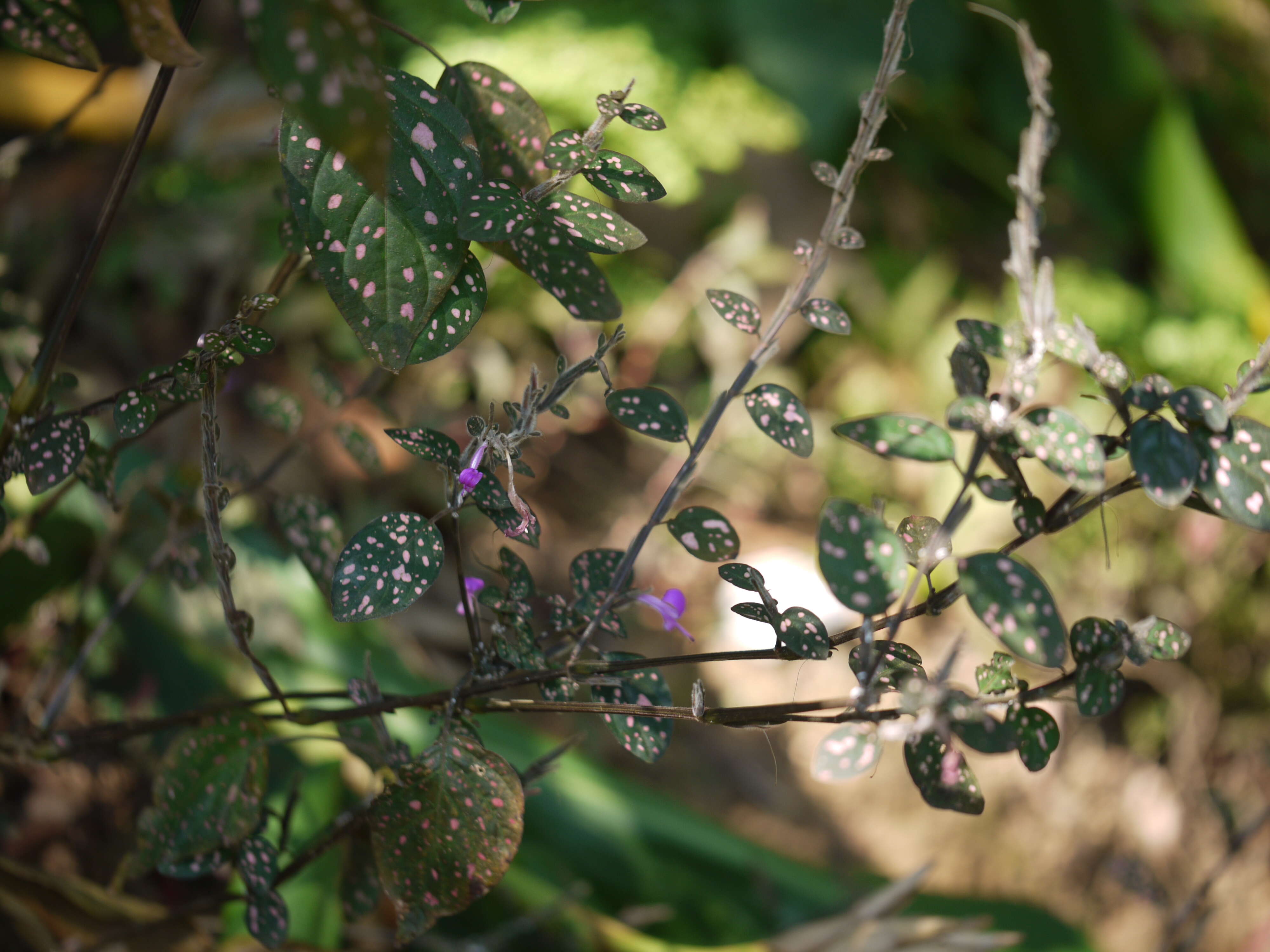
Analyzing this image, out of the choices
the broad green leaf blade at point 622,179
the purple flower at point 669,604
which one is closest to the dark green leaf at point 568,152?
the broad green leaf blade at point 622,179

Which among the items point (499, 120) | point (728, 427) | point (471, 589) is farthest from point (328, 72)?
point (728, 427)

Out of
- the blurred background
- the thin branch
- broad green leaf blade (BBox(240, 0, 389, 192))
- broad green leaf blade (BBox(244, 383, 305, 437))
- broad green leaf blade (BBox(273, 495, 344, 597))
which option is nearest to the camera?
broad green leaf blade (BBox(240, 0, 389, 192))

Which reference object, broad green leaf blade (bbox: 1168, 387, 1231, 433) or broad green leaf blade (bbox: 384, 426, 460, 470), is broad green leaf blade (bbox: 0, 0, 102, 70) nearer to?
broad green leaf blade (bbox: 384, 426, 460, 470)

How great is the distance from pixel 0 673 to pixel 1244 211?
302 centimetres

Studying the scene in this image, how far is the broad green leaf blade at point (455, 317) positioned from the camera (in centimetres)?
39

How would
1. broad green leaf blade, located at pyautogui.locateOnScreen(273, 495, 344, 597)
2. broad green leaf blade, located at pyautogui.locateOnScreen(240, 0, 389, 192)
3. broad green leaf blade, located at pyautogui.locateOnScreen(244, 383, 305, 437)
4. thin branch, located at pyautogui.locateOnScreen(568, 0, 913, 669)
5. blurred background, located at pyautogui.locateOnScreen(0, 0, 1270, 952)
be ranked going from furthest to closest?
blurred background, located at pyautogui.locateOnScreen(0, 0, 1270, 952), broad green leaf blade, located at pyautogui.locateOnScreen(244, 383, 305, 437), broad green leaf blade, located at pyautogui.locateOnScreen(273, 495, 344, 597), thin branch, located at pyautogui.locateOnScreen(568, 0, 913, 669), broad green leaf blade, located at pyautogui.locateOnScreen(240, 0, 389, 192)

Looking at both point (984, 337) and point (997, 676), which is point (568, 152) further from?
point (997, 676)

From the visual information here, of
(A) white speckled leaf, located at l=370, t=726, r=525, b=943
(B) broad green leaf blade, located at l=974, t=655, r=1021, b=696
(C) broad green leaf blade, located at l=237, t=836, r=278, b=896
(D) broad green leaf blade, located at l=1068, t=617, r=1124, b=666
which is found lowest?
(C) broad green leaf blade, located at l=237, t=836, r=278, b=896

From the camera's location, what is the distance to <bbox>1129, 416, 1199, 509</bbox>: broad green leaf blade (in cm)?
33

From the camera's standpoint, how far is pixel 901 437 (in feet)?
1.16

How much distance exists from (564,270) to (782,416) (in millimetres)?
150

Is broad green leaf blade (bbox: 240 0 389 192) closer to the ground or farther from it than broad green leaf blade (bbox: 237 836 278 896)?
farther from it

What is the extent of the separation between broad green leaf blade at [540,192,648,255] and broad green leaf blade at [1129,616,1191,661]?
30 centimetres

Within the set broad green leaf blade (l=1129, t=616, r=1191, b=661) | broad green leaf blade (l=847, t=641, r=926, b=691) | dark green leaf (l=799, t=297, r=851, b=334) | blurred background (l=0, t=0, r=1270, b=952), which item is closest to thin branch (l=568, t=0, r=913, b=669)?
dark green leaf (l=799, t=297, r=851, b=334)
